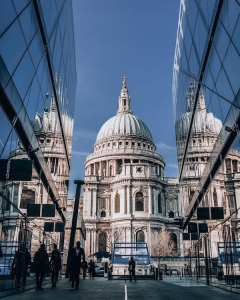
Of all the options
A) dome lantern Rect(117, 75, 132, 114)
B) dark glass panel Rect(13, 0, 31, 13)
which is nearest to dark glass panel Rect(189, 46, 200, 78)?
dark glass panel Rect(13, 0, 31, 13)

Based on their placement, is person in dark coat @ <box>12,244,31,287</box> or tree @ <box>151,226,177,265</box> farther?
tree @ <box>151,226,177,265</box>

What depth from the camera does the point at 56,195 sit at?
25016 mm

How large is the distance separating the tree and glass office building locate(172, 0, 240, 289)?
50.8 metres

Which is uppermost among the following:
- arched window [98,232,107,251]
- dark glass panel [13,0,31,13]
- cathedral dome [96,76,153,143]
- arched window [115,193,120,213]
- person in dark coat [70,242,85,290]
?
cathedral dome [96,76,153,143]

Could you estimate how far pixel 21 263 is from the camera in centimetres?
1231

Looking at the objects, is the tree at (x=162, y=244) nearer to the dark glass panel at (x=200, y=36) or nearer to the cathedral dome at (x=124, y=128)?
the cathedral dome at (x=124, y=128)

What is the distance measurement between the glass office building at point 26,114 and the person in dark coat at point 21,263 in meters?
0.04

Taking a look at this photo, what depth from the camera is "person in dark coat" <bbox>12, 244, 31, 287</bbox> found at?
11758mm

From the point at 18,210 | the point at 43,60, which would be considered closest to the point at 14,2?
the point at 43,60

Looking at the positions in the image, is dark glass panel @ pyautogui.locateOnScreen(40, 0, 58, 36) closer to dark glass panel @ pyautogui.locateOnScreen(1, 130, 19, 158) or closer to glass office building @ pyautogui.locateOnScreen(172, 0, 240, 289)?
dark glass panel @ pyautogui.locateOnScreen(1, 130, 19, 158)

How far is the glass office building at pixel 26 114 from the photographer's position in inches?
407

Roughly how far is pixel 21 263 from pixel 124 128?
96900 millimetres

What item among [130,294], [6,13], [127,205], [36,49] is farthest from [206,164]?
[127,205]

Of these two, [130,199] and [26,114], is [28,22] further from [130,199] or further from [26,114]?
[130,199]
